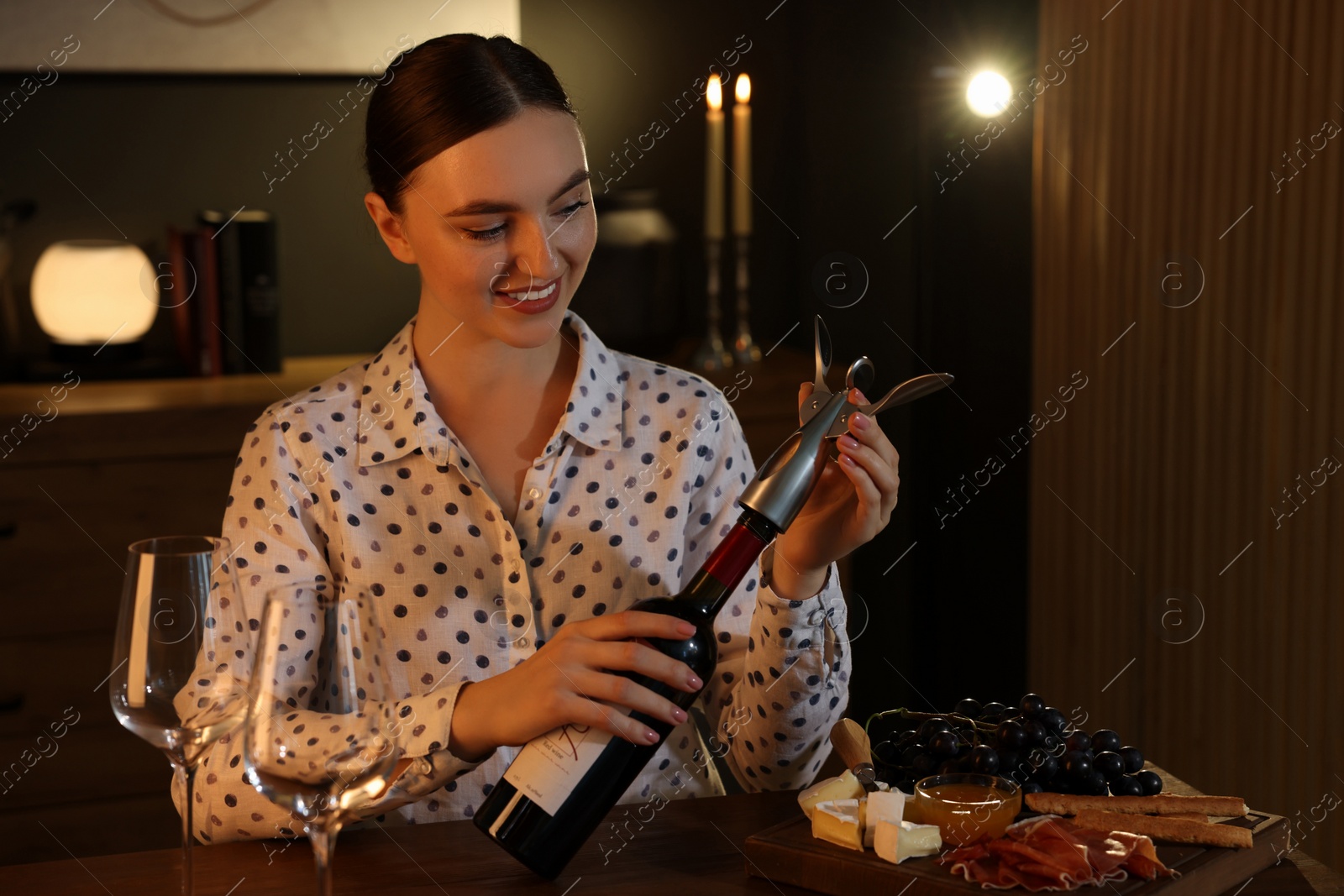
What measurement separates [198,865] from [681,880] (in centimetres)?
39

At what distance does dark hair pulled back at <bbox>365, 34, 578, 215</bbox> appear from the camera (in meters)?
1.40

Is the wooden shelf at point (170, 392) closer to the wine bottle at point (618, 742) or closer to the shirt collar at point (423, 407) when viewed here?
the shirt collar at point (423, 407)

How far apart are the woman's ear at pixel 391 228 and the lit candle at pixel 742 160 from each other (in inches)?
39.7

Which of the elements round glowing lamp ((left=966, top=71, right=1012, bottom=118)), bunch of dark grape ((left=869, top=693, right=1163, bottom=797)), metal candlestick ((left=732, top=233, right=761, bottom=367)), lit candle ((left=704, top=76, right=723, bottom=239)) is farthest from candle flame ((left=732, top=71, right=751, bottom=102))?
bunch of dark grape ((left=869, top=693, right=1163, bottom=797))

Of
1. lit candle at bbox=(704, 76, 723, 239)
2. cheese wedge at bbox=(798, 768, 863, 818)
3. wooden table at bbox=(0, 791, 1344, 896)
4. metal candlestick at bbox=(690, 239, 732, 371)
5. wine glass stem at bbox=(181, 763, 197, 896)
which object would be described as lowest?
wooden table at bbox=(0, 791, 1344, 896)

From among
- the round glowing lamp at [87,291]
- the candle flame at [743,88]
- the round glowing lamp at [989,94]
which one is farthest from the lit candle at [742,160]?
the round glowing lamp at [87,291]

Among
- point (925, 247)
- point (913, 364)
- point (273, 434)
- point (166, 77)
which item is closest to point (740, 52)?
point (925, 247)

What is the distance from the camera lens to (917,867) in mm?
947

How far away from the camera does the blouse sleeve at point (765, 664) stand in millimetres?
1341

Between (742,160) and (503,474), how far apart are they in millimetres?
1236

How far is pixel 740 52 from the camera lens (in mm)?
2879

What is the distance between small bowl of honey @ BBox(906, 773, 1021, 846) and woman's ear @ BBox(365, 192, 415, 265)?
2.76 feet

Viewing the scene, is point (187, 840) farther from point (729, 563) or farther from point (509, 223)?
point (509, 223)

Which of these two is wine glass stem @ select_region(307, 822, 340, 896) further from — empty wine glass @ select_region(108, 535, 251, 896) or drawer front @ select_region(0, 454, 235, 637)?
drawer front @ select_region(0, 454, 235, 637)
